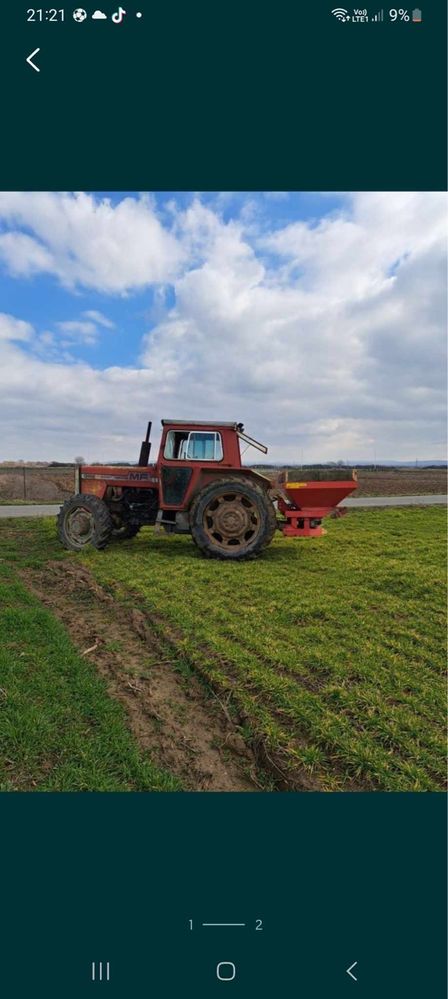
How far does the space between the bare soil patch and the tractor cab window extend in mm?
3263

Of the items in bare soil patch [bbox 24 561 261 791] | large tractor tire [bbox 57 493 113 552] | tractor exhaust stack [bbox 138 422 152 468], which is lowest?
bare soil patch [bbox 24 561 261 791]

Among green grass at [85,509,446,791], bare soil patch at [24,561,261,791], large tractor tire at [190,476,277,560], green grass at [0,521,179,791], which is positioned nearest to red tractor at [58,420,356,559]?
large tractor tire at [190,476,277,560]

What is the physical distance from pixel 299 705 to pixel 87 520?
625 cm

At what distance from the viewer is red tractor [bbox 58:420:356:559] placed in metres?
7.94

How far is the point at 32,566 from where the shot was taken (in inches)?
314

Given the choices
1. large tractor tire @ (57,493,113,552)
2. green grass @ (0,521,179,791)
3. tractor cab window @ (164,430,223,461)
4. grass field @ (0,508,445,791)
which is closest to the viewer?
green grass @ (0,521,179,791)

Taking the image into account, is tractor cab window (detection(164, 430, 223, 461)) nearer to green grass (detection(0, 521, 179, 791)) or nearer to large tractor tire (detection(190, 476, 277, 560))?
large tractor tire (detection(190, 476, 277, 560))

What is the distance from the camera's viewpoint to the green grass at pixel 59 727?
102 inches

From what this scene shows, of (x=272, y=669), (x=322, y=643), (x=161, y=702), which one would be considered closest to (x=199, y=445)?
(x=322, y=643)

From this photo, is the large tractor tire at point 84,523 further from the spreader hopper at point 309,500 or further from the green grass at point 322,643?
the spreader hopper at point 309,500

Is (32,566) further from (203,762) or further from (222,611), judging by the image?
(203,762)

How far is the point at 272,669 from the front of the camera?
3.92m

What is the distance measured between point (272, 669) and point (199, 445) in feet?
16.4

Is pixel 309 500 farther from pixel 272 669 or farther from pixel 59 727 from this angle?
pixel 59 727
